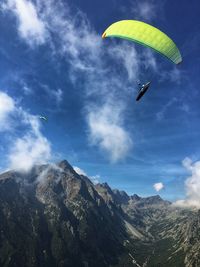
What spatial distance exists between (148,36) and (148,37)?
8.8 inches

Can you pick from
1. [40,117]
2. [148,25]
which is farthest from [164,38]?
[40,117]

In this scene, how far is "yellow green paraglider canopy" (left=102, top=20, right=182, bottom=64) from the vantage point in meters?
47.9

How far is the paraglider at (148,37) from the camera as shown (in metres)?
47.9

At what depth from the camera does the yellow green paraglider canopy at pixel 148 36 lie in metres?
47.9

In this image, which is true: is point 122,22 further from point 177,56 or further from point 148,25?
point 177,56

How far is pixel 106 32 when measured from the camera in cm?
5334

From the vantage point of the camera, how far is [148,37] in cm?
4919

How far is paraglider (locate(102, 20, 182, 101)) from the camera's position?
47.9 meters

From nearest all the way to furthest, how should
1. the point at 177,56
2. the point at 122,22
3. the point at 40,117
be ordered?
the point at 177,56 → the point at 122,22 → the point at 40,117

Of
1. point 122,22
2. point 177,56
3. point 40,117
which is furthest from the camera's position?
point 40,117

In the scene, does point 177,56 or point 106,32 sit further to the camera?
point 106,32

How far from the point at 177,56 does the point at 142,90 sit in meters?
8.55

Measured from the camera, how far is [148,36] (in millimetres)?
49281

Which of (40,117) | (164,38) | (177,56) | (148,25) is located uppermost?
(40,117)
